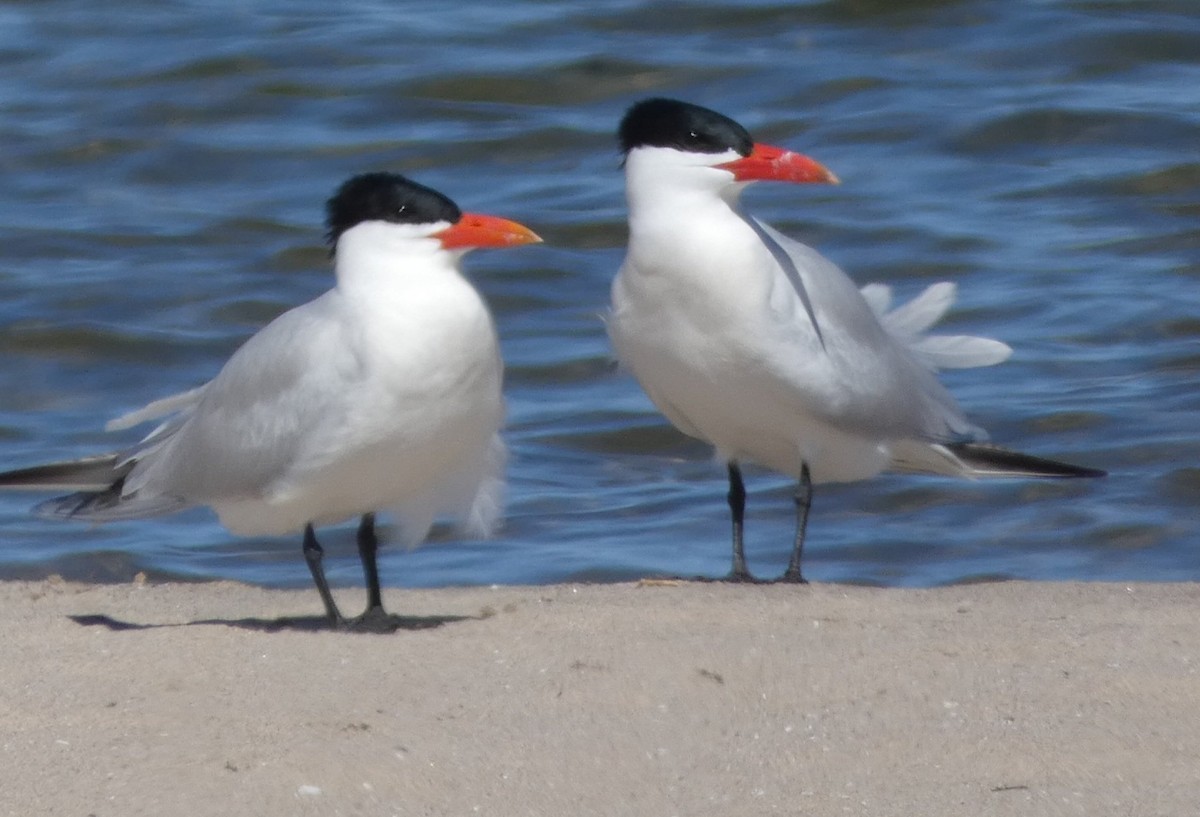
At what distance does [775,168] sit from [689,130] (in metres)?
0.28

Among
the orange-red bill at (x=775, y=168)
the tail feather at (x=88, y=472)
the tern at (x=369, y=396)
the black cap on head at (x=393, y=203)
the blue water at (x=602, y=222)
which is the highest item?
the black cap on head at (x=393, y=203)

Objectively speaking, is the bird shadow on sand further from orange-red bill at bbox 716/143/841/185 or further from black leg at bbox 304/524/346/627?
orange-red bill at bbox 716/143/841/185

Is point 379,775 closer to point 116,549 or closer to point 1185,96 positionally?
point 116,549

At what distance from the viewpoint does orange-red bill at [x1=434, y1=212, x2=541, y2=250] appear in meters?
5.58

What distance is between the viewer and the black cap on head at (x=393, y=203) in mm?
5613

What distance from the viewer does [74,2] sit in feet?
53.1

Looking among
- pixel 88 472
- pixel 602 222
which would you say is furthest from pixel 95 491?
pixel 602 222

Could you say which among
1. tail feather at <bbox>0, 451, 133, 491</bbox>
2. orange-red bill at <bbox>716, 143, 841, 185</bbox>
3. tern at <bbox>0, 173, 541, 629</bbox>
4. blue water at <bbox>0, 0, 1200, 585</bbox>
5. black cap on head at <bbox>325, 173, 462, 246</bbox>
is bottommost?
blue water at <bbox>0, 0, 1200, 585</bbox>

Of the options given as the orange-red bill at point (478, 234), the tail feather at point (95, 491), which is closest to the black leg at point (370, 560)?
the tail feather at point (95, 491)

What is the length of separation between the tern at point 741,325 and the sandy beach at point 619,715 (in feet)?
3.07

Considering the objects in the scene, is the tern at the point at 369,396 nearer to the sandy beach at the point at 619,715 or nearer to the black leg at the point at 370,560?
the black leg at the point at 370,560

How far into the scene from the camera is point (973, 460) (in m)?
7.23

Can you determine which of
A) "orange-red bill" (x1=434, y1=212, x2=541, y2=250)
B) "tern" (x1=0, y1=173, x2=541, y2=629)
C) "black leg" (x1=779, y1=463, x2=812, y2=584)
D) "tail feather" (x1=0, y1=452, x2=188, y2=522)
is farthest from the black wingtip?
"tail feather" (x1=0, y1=452, x2=188, y2=522)

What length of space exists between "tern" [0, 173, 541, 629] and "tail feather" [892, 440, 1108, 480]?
1686mm
